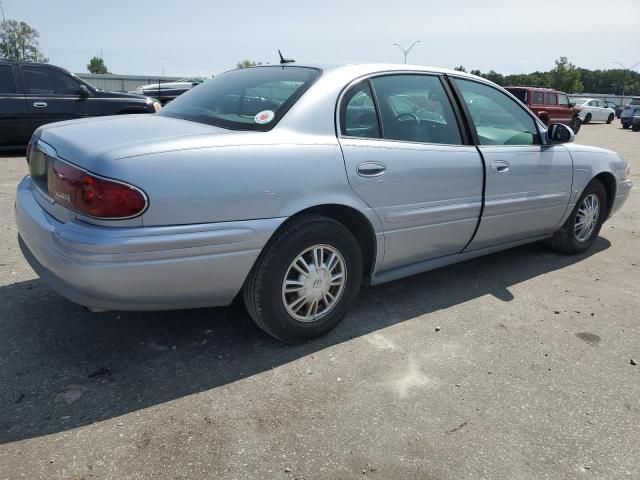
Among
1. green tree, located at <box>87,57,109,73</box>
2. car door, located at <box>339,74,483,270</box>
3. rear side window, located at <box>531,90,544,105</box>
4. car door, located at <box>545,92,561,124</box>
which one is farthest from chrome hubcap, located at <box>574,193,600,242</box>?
green tree, located at <box>87,57,109,73</box>

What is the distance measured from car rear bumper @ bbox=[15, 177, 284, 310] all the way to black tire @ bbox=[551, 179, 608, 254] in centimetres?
314

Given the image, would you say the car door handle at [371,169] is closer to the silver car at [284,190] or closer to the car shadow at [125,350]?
the silver car at [284,190]

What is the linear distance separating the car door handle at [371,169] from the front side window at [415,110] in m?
0.24

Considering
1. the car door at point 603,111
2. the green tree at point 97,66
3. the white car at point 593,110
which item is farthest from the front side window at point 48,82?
the green tree at point 97,66

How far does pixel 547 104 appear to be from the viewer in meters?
22.4

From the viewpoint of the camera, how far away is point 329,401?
8.19 feet

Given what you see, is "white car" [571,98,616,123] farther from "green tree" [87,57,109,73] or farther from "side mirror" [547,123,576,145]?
"green tree" [87,57,109,73]

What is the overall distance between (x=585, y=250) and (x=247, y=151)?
375 centimetres

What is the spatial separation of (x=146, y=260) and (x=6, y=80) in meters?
8.38

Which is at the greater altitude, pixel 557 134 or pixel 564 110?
pixel 557 134

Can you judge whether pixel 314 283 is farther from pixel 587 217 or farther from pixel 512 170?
pixel 587 217

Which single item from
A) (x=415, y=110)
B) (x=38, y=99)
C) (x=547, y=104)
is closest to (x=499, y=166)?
(x=415, y=110)

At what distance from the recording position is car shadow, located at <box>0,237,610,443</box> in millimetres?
2379

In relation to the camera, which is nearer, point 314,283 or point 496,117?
point 314,283
